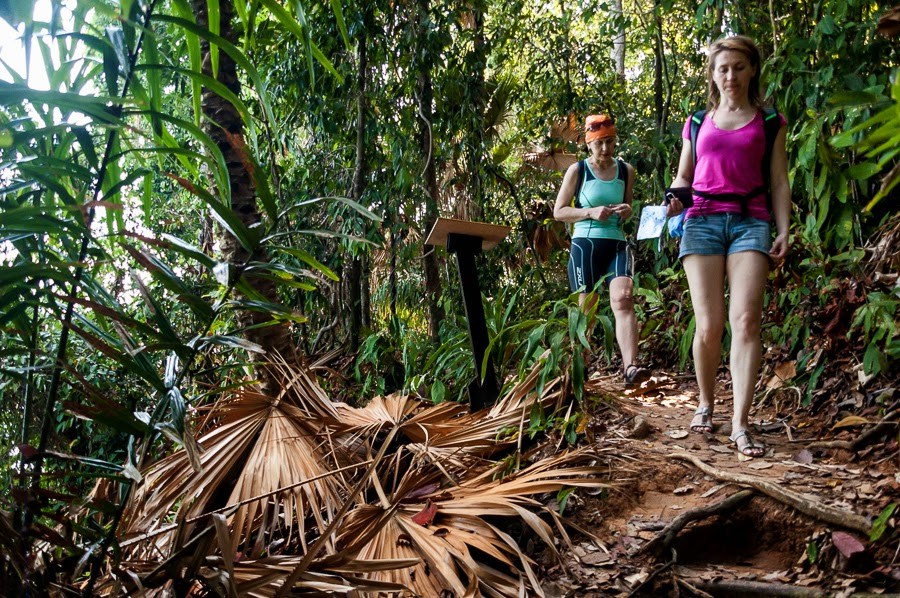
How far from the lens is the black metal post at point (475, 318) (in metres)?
4.22

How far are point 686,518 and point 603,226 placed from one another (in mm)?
2084

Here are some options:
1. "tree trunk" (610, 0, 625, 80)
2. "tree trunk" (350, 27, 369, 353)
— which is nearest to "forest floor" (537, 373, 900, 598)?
"tree trunk" (350, 27, 369, 353)

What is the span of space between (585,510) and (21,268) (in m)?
2.44

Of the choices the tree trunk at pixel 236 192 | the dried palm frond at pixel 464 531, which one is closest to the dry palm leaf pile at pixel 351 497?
the dried palm frond at pixel 464 531

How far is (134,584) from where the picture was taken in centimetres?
165

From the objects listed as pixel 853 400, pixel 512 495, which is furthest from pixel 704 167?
pixel 512 495

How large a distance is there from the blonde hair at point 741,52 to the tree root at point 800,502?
5.65 ft

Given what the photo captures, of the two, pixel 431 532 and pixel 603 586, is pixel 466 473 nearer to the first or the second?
pixel 431 532

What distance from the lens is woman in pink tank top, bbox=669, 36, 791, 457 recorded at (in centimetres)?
338

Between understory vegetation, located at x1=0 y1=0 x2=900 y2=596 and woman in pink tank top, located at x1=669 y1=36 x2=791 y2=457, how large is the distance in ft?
1.40

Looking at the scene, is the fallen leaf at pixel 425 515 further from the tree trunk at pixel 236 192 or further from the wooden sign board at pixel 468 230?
the wooden sign board at pixel 468 230

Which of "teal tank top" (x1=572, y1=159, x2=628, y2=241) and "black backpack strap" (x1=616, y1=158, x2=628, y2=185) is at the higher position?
"black backpack strap" (x1=616, y1=158, x2=628, y2=185)

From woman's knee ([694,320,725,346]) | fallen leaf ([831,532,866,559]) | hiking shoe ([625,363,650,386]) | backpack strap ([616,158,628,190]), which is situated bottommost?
fallen leaf ([831,532,866,559])

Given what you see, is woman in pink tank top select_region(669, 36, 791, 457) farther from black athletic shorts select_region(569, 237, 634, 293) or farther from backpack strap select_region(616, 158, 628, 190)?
backpack strap select_region(616, 158, 628, 190)
